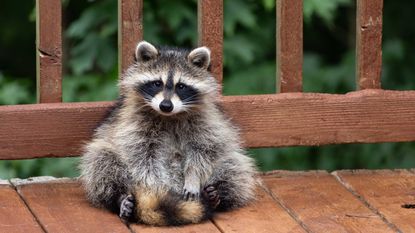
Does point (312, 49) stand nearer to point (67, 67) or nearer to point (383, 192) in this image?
point (67, 67)

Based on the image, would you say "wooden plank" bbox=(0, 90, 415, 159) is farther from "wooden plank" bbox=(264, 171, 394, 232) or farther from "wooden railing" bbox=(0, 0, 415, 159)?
"wooden plank" bbox=(264, 171, 394, 232)

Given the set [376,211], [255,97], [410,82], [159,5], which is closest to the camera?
[376,211]

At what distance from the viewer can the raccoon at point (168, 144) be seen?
5.15m

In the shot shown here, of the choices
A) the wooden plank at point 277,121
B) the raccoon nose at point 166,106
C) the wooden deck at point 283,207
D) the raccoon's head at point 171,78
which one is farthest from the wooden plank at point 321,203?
the raccoon nose at point 166,106

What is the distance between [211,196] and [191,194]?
86mm

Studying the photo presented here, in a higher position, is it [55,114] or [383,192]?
[55,114]

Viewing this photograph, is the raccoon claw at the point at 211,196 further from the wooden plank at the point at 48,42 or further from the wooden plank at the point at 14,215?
the wooden plank at the point at 48,42

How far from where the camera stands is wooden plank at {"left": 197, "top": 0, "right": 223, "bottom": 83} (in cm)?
544

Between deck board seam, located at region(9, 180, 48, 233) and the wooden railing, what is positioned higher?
the wooden railing

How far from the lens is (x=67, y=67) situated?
330 inches

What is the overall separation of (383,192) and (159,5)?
2076mm

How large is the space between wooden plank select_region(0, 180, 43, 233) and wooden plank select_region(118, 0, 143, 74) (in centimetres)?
71

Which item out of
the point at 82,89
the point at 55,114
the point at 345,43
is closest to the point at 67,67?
the point at 82,89

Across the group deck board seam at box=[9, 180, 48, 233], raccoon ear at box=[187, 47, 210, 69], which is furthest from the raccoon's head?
deck board seam at box=[9, 180, 48, 233]
